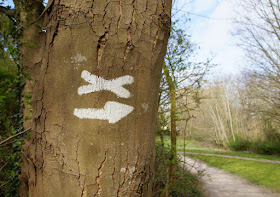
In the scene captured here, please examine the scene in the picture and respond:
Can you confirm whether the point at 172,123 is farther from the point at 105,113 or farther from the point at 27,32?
the point at 105,113

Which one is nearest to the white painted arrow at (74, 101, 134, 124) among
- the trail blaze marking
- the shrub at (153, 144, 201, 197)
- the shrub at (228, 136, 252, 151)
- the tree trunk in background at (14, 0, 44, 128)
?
the trail blaze marking

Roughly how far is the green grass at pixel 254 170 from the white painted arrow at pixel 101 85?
8.82 m

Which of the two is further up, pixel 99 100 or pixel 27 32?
pixel 27 32

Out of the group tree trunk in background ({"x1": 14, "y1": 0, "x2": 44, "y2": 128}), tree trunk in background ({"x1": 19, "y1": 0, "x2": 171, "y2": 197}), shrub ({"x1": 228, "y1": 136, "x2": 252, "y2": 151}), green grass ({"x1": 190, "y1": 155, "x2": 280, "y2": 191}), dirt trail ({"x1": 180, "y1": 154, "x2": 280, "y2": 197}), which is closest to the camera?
tree trunk in background ({"x1": 19, "y1": 0, "x2": 171, "y2": 197})

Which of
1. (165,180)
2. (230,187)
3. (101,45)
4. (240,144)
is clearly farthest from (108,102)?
(240,144)

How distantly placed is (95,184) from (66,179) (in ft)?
0.44

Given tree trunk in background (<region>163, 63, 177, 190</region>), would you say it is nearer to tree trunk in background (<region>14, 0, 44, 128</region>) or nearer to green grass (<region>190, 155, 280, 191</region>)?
tree trunk in background (<region>14, 0, 44, 128</region>)

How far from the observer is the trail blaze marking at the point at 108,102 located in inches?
33.6

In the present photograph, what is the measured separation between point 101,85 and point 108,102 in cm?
8

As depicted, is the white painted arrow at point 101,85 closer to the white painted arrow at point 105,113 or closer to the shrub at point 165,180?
the white painted arrow at point 105,113

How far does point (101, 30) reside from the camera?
87 cm

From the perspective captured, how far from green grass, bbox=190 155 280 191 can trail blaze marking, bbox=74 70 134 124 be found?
879 cm

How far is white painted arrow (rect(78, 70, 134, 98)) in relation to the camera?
87cm

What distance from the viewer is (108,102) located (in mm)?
869
